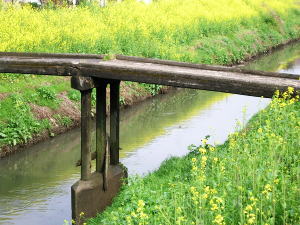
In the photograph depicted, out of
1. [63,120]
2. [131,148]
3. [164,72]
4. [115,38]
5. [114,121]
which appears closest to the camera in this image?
[164,72]

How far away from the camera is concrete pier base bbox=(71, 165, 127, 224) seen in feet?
29.6

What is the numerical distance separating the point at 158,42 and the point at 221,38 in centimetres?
499

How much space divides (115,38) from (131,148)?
21.1ft

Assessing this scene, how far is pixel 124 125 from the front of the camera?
47.5 feet

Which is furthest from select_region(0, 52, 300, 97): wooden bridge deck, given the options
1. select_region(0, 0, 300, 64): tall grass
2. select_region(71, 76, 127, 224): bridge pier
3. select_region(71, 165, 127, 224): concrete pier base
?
select_region(0, 0, 300, 64): tall grass

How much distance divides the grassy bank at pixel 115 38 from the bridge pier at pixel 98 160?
3.02 meters

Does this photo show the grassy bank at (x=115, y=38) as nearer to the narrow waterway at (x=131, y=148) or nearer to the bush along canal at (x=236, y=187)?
the narrow waterway at (x=131, y=148)

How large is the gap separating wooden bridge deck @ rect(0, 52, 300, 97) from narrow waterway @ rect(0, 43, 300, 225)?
44 cm

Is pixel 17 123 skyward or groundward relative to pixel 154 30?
groundward

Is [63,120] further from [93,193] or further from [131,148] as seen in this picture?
[93,193]

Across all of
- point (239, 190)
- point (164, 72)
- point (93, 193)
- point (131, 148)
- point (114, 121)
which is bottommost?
point (131, 148)

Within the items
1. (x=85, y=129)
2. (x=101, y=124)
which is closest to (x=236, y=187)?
(x=85, y=129)

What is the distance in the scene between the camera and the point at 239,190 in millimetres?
5809

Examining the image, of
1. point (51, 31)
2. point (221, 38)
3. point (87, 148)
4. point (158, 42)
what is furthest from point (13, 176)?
point (221, 38)
